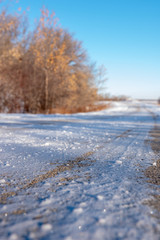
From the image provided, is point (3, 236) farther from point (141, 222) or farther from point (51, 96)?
point (51, 96)

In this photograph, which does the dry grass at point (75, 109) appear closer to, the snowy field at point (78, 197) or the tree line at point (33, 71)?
the tree line at point (33, 71)

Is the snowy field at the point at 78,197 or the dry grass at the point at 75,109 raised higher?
the dry grass at the point at 75,109

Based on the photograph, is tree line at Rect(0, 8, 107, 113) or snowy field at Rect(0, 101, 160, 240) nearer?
snowy field at Rect(0, 101, 160, 240)

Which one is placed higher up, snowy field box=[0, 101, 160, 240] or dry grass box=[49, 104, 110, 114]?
dry grass box=[49, 104, 110, 114]

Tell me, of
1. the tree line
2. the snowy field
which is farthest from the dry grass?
the snowy field

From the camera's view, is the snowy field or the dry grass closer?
the snowy field

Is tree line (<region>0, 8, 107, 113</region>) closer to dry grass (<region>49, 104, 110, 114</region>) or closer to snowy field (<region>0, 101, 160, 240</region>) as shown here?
dry grass (<region>49, 104, 110, 114</region>)

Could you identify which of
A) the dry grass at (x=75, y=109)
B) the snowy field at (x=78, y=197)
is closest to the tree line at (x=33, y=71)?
the dry grass at (x=75, y=109)

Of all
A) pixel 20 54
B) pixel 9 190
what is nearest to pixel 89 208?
pixel 9 190

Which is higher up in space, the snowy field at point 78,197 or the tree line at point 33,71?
the tree line at point 33,71

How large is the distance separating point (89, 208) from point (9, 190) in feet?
2.90

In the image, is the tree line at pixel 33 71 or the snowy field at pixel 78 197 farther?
the tree line at pixel 33 71

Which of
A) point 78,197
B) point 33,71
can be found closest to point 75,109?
point 33,71

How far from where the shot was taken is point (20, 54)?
16391mm
